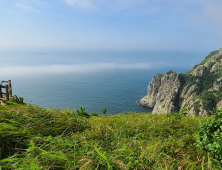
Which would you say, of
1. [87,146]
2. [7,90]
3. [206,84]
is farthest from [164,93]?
[87,146]

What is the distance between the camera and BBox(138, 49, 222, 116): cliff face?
73.8 meters

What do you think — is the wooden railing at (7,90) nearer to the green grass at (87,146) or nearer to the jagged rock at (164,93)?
the green grass at (87,146)

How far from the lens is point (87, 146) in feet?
9.96

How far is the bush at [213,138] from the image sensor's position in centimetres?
266

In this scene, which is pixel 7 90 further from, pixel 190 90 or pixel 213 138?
pixel 190 90

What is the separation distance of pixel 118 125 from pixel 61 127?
1591mm

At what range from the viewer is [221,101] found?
228ft

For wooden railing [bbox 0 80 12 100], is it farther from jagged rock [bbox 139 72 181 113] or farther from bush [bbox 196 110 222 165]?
jagged rock [bbox 139 72 181 113]

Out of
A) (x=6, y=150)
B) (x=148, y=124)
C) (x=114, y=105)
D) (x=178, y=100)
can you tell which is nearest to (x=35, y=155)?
(x=6, y=150)

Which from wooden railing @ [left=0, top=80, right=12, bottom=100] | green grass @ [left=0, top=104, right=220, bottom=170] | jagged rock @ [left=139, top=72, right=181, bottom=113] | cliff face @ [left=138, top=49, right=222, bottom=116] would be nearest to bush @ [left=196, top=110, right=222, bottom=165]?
green grass @ [left=0, top=104, right=220, bottom=170]

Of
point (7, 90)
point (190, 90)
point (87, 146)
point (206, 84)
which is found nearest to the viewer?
point (87, 146)

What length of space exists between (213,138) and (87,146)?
2.39 metres

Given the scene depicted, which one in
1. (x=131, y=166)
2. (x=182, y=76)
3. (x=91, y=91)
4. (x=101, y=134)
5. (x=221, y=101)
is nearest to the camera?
(x=131, y=166)

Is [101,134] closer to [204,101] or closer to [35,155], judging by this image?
[35,155]
